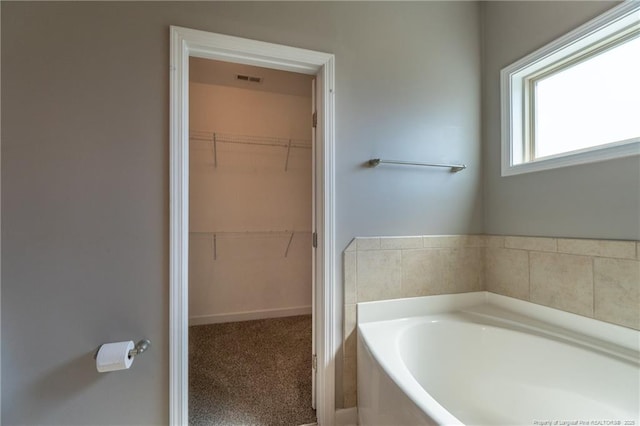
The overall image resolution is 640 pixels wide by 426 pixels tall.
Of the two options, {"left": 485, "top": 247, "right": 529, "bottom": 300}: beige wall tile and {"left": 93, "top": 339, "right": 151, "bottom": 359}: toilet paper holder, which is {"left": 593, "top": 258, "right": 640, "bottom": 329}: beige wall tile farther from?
{"left": 93, "top": 339, "right": 151, "bottom": 359}: toilet paper holder

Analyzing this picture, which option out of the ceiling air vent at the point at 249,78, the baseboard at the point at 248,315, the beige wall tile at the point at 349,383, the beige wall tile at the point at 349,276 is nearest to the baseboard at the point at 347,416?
the beige wall tile at the point at 349,383

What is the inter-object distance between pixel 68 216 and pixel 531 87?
8.53ft

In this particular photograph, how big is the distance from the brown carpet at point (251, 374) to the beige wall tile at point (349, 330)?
0.45 meters

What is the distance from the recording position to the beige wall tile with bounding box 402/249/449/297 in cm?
160

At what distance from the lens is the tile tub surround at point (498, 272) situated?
1.20 meters

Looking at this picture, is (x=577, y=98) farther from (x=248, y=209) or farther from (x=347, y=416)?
(x=248, y=209)

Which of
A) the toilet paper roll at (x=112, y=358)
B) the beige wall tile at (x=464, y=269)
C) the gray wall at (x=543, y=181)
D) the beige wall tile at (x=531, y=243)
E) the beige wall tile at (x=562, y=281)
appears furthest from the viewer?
the beige wall tile at (x=464, y=269)

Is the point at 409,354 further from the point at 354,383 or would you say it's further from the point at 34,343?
the point at 34,343

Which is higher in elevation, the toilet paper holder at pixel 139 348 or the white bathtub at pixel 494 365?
the toilet paper holder at pixel 139 348

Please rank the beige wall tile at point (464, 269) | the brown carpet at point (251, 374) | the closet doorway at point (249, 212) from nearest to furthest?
the brown carpet at point (251, 374)
the beige wall tile at point (464, 269)
the closet doorway at point (249, 212)

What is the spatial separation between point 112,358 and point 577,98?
103 inches

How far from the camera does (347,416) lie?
1.47 m

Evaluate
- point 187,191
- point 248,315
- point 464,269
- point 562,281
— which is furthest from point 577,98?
point 248,315

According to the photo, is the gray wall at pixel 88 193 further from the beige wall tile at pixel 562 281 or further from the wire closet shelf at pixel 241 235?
the beige wall tile at pixel 562 281
